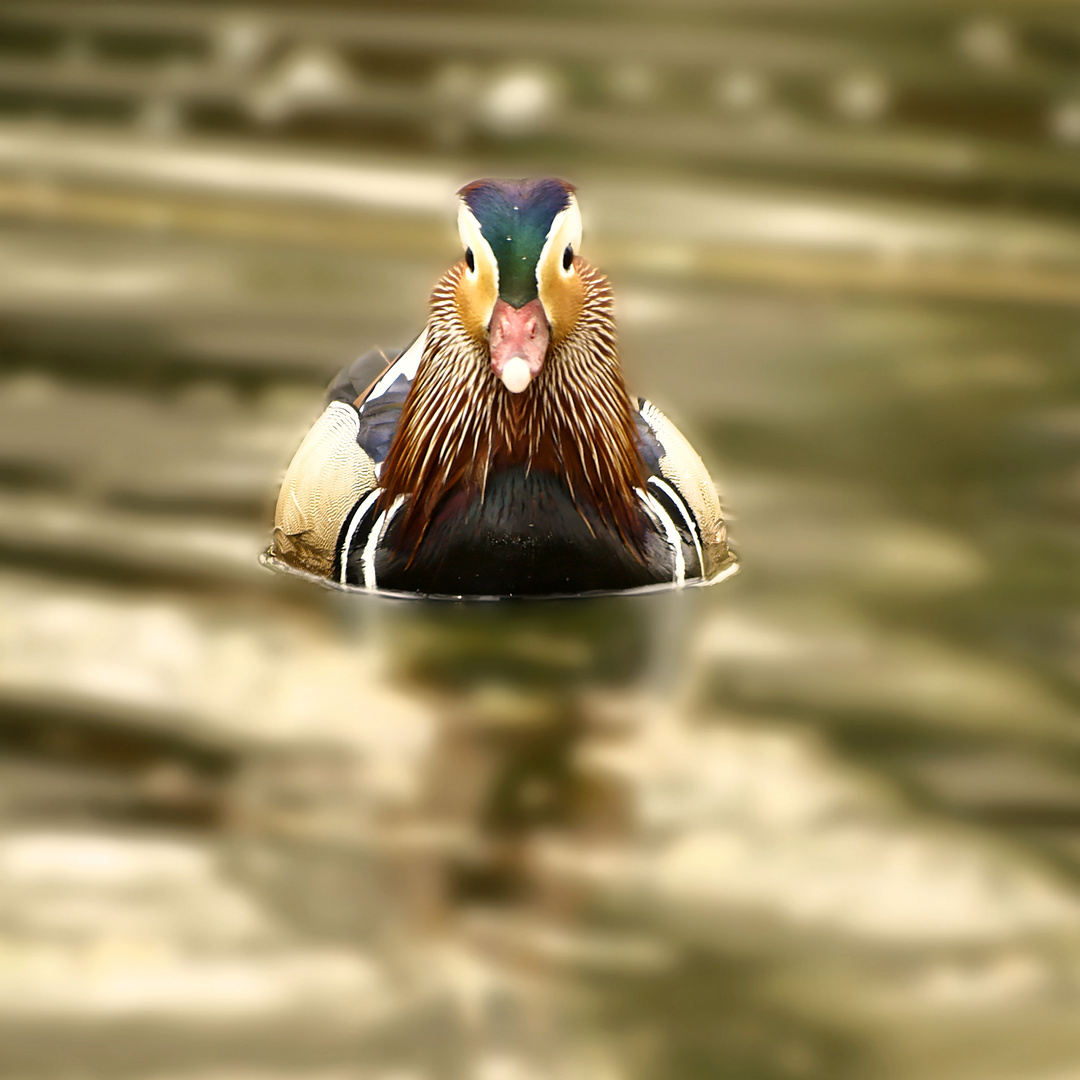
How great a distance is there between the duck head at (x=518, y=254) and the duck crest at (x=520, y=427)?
0.10m

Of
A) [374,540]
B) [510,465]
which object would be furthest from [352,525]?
[510,465]

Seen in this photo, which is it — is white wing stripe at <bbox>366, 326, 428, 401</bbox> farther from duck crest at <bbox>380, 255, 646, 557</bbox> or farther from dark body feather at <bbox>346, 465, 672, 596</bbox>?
dark body feather at <bbox>346, 465, 672, 596</bbox>

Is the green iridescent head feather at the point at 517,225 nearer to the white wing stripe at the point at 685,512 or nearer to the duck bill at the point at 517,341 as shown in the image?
the duck bill at the point at 517,341

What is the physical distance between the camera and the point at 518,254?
152 centimetres

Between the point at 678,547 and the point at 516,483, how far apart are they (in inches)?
6.8

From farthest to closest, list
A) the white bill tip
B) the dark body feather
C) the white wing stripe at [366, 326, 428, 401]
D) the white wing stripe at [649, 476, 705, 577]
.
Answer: the white wing stripe at [366, 326, 428, 401]
the white wing stripe at [649, 476, 705, 577]
the dark body feather
the white bill tip

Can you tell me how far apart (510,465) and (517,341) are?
0.16m

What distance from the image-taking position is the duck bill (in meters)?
1.50

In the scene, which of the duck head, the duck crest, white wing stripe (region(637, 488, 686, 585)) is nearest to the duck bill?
the duck head

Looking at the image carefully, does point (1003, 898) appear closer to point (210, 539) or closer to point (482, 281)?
point (482, 281)

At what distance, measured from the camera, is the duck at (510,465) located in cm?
154

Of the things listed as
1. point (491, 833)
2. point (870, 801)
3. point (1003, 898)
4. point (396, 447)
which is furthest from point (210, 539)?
point (1003, 898)

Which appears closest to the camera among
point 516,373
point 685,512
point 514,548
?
point 516,373

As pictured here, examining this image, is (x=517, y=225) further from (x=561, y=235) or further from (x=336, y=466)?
(x=336, y=466)
